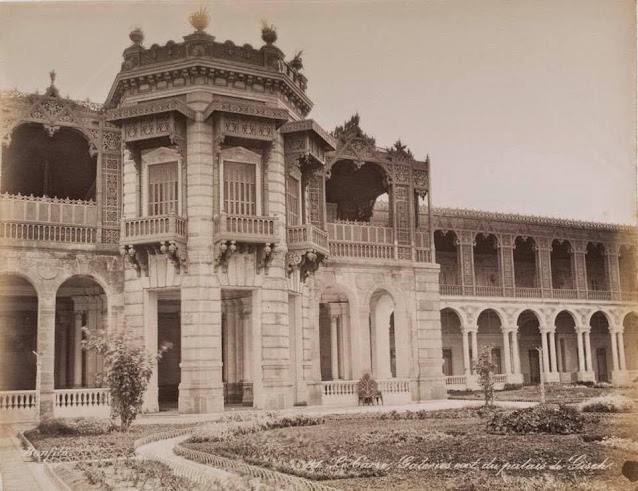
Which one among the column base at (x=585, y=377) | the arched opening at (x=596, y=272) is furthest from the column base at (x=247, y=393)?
the arched opening at (x=596, y=272)

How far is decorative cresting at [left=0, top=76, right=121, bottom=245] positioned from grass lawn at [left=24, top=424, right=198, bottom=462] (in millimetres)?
8280

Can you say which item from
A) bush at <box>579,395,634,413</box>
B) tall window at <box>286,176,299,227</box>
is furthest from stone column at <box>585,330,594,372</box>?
tall window at <box>286,176,299,227</box>

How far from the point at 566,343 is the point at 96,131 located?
123 feet

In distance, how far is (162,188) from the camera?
83.9 ft

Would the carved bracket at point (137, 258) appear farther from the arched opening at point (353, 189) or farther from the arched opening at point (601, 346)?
the arched opening at point (601, 346)

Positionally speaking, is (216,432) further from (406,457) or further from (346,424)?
(406,457)

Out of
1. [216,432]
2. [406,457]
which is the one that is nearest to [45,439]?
[216,432]

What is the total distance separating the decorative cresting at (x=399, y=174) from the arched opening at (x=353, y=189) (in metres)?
0.37

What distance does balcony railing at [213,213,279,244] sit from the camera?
80.0ft

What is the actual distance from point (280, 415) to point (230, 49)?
12.2m

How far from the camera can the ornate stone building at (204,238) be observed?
79.9 feet

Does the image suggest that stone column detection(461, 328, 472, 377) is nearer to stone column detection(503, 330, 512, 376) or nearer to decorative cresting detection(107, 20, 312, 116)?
stone column detection(503, 330, 512, 376)

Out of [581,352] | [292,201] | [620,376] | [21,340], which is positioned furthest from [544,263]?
[21,340]

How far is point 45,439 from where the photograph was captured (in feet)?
59.2
